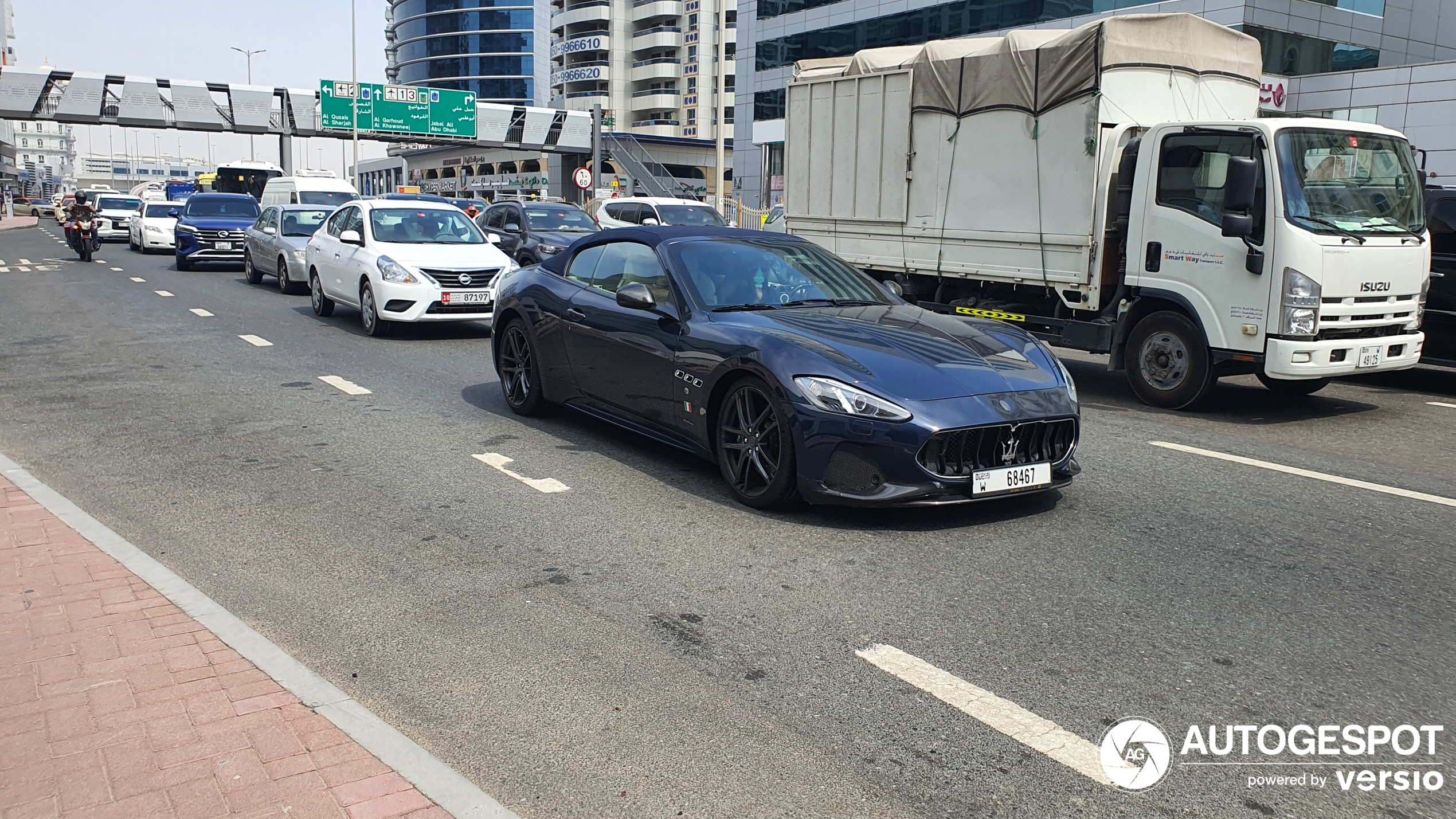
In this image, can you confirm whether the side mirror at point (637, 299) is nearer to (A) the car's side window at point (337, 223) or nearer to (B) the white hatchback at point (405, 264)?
(B) the white hatchback at point (405, 264)

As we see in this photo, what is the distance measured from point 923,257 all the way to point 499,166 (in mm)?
91276

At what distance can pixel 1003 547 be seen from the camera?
552cm

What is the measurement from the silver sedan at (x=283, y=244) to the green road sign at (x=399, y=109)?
36455 millimetres

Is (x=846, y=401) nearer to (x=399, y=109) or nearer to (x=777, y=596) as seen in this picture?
(x=777, y=596)

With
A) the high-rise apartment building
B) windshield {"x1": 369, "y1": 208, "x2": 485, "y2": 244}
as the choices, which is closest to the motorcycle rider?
windshield {"x1": 369, "y1": 208, "x2": 485, "y2": 244}

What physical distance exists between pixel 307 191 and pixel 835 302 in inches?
1107

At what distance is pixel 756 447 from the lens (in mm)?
6129

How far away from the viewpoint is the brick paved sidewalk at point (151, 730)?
10.2 feet

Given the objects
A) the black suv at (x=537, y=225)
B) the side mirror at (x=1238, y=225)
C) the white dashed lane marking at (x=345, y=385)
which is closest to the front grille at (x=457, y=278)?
the white dashed lane marking at (x=345, y=385)

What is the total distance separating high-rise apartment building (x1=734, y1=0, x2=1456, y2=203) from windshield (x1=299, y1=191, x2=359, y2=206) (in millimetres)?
13003

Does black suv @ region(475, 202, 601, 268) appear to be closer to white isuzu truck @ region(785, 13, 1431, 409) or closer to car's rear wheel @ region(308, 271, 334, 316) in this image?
car's rear wheel @ region(308, 271, 334, 316)

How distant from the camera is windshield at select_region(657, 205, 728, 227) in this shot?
23078mm

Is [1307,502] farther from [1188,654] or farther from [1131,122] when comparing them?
[1131,122]

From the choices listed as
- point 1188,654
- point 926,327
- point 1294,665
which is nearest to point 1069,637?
point 1188,654
